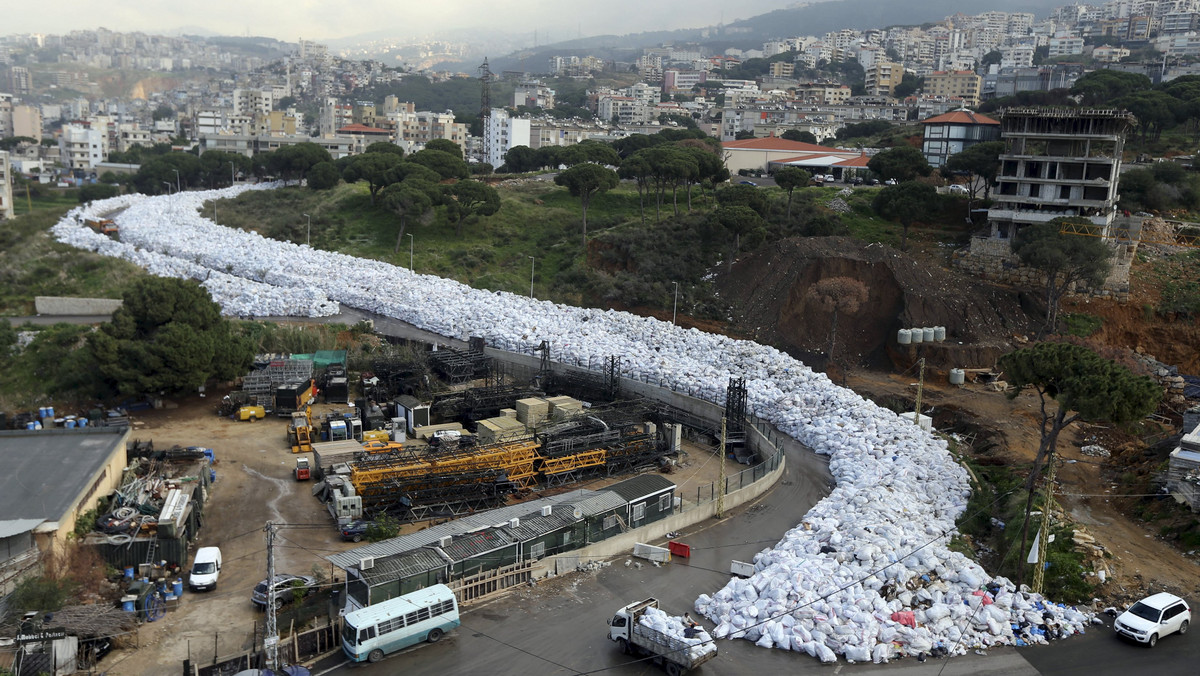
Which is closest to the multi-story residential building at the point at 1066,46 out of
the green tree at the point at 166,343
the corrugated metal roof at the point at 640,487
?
the green tree at the point at 166,343

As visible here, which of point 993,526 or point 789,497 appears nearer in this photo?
point 993,526

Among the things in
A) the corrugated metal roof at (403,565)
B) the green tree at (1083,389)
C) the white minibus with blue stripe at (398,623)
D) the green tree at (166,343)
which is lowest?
the white minibus with blue stripe at (398,623)

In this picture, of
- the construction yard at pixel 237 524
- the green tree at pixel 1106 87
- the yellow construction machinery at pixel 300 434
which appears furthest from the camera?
the green tree at pixel 1106 87

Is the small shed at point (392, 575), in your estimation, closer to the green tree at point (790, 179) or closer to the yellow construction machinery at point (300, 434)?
the yellow construction machinery at point (300, 434)

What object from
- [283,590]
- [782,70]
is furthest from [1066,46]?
[283,590]

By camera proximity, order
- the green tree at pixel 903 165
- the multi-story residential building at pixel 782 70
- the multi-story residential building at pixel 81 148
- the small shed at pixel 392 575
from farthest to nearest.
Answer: the multi-story residential building at pixel 782 70 < the multi-story residential building at pixel 81 148 < the green tree at pixel 903 165 < the small shed at pixel 392 575

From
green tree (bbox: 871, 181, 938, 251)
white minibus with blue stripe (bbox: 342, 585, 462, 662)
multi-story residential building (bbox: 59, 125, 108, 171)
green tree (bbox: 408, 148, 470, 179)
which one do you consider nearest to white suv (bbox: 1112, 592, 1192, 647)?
white minibus with blue stripe (bbox: 342, 585, 462, 662)

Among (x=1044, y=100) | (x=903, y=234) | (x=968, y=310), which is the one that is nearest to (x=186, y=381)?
(x=968, y=310)

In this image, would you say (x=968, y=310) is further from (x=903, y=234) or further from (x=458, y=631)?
(x=458, y=631)
